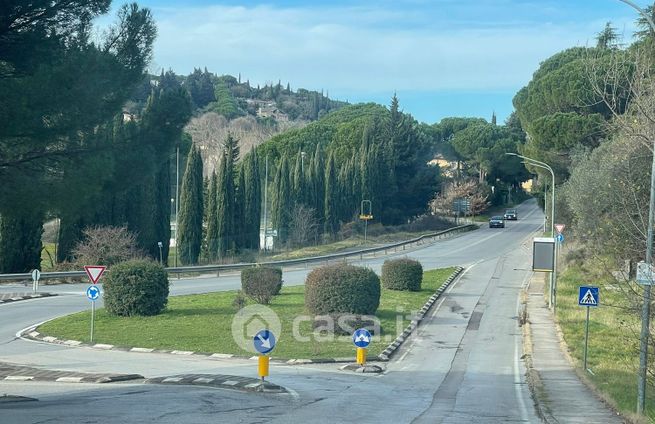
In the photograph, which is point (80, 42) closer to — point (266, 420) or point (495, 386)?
point (266, 420)

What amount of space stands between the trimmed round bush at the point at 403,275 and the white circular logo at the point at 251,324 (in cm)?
994

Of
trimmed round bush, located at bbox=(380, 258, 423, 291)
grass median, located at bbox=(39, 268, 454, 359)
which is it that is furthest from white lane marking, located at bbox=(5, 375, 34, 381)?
trimmed round bush, located at bbox=(380, 258, 423, 291)

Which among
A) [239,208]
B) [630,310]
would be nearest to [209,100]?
[239,208]

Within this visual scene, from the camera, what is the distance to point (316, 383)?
19.8 metres

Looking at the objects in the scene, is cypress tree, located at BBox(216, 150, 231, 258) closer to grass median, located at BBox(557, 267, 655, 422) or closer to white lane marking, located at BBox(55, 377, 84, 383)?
grass median, located at BBox(557, 267, 655, 422)

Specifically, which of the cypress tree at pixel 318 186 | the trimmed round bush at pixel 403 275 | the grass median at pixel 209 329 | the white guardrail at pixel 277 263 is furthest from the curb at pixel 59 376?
the cypress tree at pixel 318 186

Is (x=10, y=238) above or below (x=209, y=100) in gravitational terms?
below

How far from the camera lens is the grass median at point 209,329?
25578 millimetres

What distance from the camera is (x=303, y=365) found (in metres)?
23.5

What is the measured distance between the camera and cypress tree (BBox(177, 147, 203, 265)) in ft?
191

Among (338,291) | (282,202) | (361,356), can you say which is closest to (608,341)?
(338,291)

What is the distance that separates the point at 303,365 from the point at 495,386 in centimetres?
571

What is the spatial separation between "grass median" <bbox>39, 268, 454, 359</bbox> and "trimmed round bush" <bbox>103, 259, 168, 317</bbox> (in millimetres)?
434

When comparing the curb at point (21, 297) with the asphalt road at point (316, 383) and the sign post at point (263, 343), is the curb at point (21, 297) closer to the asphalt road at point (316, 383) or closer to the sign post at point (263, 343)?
the asphalt road at point (316, 383)
